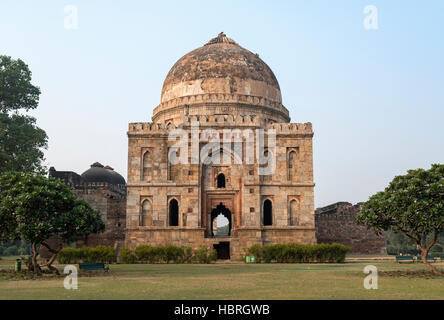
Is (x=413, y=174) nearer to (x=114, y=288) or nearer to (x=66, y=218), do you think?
(x=114, y=288)

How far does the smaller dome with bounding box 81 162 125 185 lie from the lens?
47344 millimetres

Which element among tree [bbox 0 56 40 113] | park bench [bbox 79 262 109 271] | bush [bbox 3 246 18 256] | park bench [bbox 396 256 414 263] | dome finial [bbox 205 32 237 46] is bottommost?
bush [bbox 3 246 18 256]

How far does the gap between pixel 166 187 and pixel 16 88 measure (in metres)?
12.4

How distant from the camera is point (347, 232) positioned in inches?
1519

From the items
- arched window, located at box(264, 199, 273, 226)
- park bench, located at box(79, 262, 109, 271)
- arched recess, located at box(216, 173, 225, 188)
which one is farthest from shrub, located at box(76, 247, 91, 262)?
arched window, located at box(264, 199, 273, 226)

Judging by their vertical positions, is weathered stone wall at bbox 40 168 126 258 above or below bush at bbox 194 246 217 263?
above

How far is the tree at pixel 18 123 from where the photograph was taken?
32.5 meters

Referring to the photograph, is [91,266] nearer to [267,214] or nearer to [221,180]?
[221,180]

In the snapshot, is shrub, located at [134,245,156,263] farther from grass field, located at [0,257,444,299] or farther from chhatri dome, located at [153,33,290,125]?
grass field, located at [0,257,444,299]

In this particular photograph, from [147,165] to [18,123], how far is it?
9316 millimetres

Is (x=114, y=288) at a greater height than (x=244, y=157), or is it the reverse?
(x=244, y=157)

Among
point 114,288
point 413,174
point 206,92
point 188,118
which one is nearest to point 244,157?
point 188,118

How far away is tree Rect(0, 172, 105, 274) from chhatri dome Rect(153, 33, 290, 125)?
58.9 feet

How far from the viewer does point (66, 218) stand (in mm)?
19625
